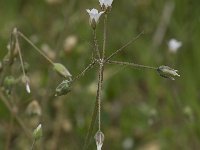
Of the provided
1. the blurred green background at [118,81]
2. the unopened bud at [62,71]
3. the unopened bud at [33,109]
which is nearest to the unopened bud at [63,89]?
the unopened bud at [62,71]

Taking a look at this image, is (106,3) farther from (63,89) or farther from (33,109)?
(33,109)

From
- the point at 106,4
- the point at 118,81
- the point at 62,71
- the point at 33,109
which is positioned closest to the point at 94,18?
the point at 106,4

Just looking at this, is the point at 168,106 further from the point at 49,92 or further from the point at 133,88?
the point at 49,92

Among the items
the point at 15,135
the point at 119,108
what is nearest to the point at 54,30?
the point at 119,108

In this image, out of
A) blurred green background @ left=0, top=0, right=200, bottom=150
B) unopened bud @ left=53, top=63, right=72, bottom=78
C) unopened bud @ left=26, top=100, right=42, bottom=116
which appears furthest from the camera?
blurred green background @ left=0, top=0, right=200, bottom=150

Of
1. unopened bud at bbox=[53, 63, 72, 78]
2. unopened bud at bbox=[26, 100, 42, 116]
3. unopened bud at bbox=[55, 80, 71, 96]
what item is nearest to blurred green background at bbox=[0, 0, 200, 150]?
unopened bud at bbox=[26, 100, 42, 116]

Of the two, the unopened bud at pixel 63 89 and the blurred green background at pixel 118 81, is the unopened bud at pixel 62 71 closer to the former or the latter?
the unopened bud at pixel 63 89

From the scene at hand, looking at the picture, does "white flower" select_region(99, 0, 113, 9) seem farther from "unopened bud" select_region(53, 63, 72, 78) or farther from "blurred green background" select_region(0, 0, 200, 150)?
"blurred green background" select_region(0, 0, 200, 150)

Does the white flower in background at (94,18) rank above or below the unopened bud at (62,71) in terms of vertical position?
above
